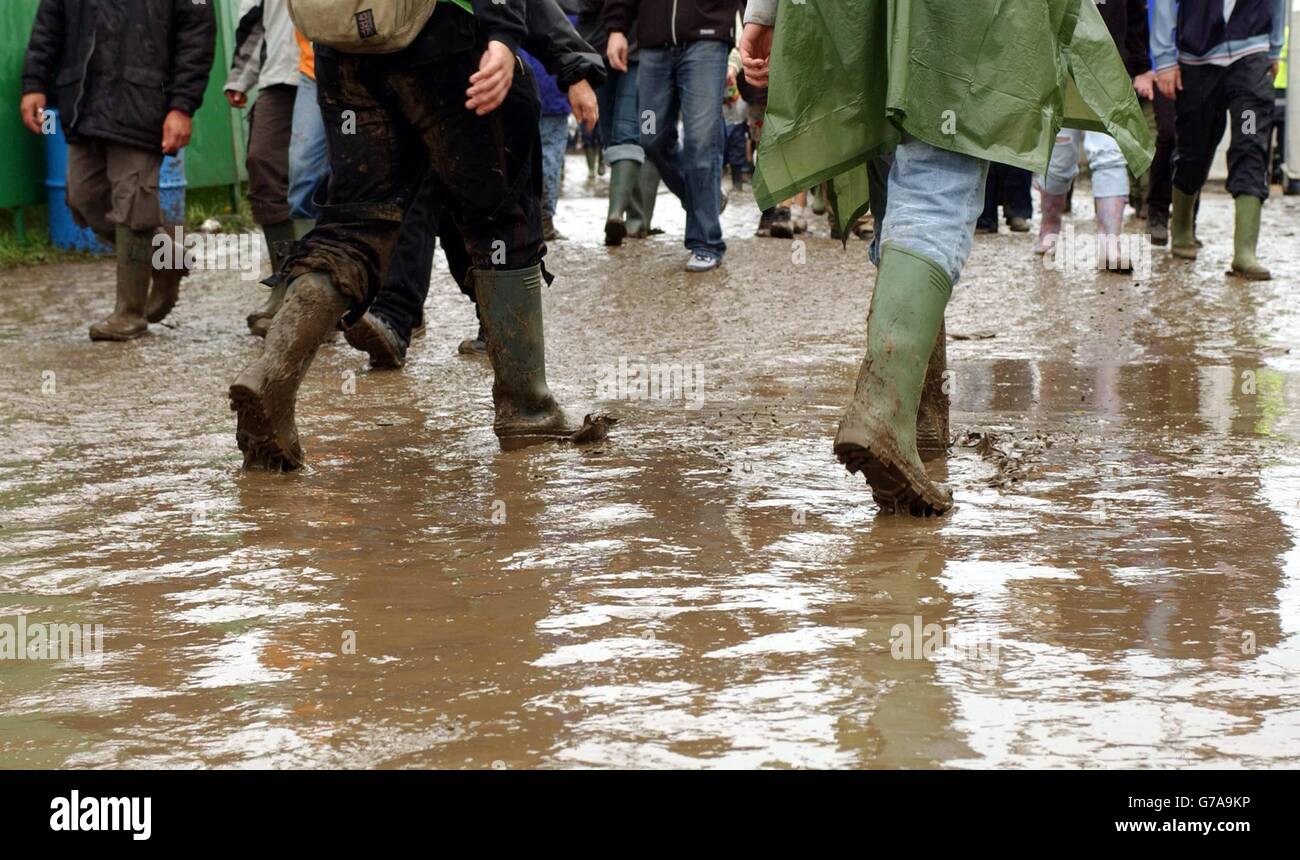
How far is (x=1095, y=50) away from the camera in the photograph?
12.6 feet

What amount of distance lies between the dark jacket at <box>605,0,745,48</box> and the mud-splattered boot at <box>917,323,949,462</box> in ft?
17.0

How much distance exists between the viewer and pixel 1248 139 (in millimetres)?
8641

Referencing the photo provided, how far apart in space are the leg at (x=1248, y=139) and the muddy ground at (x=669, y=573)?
235cm

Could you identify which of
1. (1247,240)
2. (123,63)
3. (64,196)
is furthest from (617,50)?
(64,196)

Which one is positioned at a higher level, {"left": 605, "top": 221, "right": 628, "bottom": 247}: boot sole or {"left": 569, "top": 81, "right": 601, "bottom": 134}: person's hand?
{"left": 569, "top": 81, "right": 601, "bottom": 134}: person's hand

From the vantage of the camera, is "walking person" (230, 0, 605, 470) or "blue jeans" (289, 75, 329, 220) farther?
"blue jeans" (289, 75, 329, 220)

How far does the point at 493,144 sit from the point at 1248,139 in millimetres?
5485

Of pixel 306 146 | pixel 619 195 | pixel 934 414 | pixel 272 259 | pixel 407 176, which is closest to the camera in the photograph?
pixel 934 414

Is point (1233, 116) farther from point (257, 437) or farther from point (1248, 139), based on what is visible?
point (257, 437)

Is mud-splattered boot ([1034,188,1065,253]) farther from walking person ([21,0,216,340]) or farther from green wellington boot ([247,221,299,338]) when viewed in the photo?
walking person ([21,0,216,340])

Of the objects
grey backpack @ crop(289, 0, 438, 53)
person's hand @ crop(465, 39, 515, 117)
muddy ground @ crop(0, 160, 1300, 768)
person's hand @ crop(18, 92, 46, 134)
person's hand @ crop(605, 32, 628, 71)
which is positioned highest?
person's hand @ crop(605, 32, 628, 71)

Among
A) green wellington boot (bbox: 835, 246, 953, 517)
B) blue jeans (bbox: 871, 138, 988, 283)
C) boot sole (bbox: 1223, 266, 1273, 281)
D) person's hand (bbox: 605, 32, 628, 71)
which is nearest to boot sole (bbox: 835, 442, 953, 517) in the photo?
green wellington boot (bbox: 835, 246, 953, 517)

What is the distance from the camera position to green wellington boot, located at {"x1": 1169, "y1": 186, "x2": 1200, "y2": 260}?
9453 millimetres

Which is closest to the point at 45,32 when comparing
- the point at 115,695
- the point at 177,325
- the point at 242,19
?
the point at 242,19
